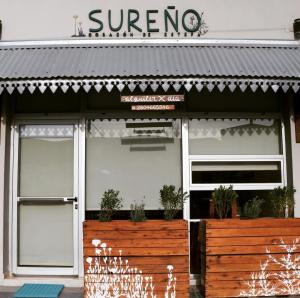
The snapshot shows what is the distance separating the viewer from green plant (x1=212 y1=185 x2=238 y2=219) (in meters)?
5.70

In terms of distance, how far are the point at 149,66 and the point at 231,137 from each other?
1775mm

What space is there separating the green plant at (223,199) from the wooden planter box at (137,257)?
638mm

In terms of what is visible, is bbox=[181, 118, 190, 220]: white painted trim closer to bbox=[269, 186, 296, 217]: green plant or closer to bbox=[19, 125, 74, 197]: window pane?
bbox=[269, 186, 296, 217]: green plant

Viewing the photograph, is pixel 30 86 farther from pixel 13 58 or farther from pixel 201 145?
pixel 201 145

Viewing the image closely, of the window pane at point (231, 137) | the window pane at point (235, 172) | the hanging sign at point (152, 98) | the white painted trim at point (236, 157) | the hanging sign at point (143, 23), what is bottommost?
the window pane at point (235, 172)

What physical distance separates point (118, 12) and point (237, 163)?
10.0 ft

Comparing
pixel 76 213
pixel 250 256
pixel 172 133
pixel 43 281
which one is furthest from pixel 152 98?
pixel 43 281

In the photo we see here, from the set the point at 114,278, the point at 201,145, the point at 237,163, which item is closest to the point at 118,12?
the point at 201,145

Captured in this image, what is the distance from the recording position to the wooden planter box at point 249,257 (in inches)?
211

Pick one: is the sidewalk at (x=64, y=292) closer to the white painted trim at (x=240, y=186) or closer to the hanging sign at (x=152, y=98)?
the white painted trim at (x=240, y=186)

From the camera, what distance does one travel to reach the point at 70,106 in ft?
21.1

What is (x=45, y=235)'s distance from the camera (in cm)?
636

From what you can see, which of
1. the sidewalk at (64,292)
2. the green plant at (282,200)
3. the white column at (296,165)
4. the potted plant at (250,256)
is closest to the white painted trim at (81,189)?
the sidewalk at (64,292)

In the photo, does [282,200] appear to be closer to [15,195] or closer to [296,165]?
[296,165]
